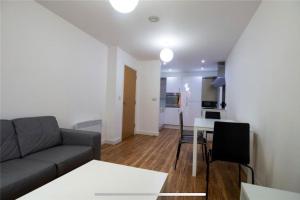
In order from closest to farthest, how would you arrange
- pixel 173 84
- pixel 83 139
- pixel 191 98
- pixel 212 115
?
pixel 83 139
pixel 212 115
pixel 191 98
pixel 173 84

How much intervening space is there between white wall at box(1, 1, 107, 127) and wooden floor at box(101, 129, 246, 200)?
108 centimetres

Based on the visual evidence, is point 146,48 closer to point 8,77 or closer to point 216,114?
point 216,114

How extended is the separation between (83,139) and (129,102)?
8.44 ft

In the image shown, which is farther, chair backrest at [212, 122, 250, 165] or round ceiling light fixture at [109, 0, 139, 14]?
chair backrest at [212, 122, 250, 165]

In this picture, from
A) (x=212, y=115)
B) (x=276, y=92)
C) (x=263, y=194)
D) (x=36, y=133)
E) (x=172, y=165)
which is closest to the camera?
(x=263, y=194)

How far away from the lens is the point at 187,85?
693cm

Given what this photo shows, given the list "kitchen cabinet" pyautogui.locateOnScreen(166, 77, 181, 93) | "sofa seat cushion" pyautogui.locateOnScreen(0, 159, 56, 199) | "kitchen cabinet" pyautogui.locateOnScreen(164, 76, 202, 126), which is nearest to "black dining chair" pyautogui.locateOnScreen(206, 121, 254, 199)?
"sofa seat cushion" pyautogui.locateOnScreen(0, 159, 56, 199)

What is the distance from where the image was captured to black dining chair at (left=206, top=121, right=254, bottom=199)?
1900 mm

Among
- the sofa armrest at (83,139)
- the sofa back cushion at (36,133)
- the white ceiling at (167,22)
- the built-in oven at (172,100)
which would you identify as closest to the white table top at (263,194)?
the sofa armrest at (83,139)

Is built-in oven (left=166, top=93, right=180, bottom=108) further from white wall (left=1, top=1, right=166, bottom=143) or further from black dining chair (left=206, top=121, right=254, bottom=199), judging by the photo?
black dining chair (left=206, top=121, right=254, bottom=199)

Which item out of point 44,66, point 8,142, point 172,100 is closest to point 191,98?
point 172,100

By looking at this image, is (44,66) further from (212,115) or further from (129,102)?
(212,115)

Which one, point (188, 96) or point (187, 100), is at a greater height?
point (188, 96)

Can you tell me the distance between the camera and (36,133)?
208 cm
